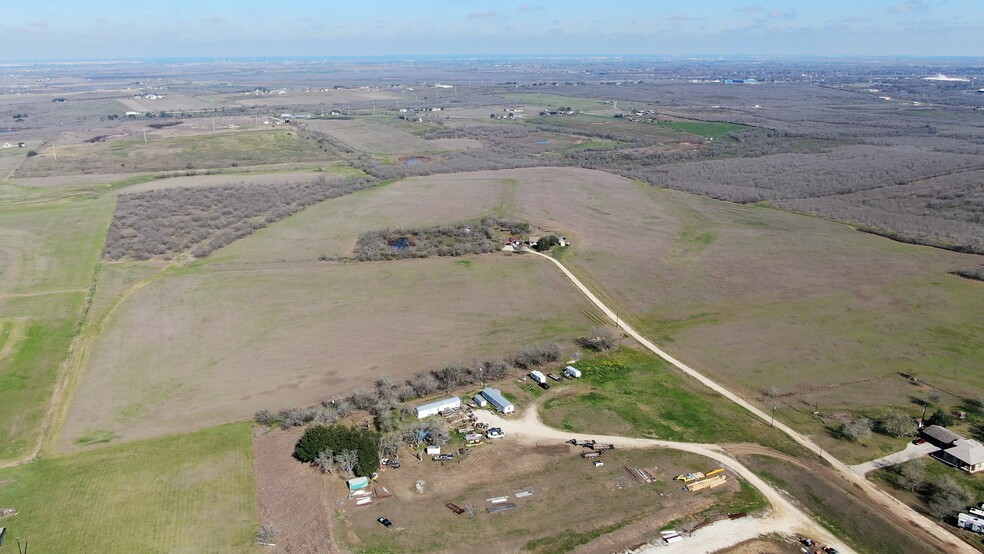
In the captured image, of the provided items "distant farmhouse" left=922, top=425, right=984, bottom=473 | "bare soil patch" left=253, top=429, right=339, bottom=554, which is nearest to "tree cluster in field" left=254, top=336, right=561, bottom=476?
"bare soil patch" left=253, top=429, right=339, bottom=554

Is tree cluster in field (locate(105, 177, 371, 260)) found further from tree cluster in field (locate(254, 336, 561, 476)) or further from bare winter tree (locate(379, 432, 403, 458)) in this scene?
bare winter tree (locate(379, 432, 403, 458))

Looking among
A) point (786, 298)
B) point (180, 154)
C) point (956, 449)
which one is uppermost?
point (180, 154)

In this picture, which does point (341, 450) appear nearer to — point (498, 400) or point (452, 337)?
point (498, 400)

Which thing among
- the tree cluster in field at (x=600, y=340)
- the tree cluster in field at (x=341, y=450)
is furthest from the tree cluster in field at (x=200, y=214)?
the tree cluster in field at (x=600, y=340)

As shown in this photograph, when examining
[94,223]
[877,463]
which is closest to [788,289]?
[877,463]

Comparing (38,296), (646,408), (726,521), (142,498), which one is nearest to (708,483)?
(726,521)

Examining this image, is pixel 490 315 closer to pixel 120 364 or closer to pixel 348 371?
pixel 348 371
